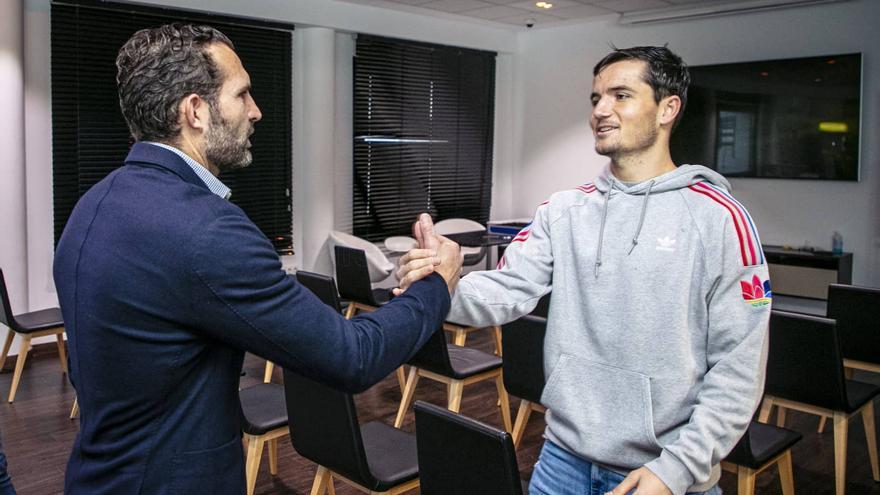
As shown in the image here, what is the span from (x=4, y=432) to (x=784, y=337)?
3.86 metres

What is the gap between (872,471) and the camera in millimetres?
3652

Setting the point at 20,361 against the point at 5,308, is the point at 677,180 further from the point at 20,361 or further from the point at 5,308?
the point at 20,361

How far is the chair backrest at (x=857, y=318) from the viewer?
3.39m

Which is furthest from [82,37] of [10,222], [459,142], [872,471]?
[872,471]

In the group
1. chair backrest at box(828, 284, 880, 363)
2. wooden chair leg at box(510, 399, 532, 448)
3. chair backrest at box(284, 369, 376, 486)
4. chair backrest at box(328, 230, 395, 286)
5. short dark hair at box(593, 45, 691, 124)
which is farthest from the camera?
chair backrest at box(328, 230, 395, 286)

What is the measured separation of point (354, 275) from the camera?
5.05m

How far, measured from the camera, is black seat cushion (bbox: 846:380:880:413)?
127 inches

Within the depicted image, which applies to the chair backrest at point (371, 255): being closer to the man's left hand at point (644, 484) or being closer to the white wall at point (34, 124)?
the white wall at point (34, 124)

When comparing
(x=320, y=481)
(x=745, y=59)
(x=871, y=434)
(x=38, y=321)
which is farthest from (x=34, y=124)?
(x=745, y=59)

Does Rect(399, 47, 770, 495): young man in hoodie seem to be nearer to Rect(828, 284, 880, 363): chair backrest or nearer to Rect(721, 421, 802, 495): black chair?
Rect(721, 421, 802, 495): black chair

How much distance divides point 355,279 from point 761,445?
2911 millimetres

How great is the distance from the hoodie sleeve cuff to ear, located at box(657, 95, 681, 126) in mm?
725

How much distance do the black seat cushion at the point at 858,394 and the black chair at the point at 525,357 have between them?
4.16ft

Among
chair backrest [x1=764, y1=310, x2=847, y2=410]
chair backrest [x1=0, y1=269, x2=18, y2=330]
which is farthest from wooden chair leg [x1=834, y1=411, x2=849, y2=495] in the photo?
chair backrest [x1=0, y1=269, x2=18, y2=330]
